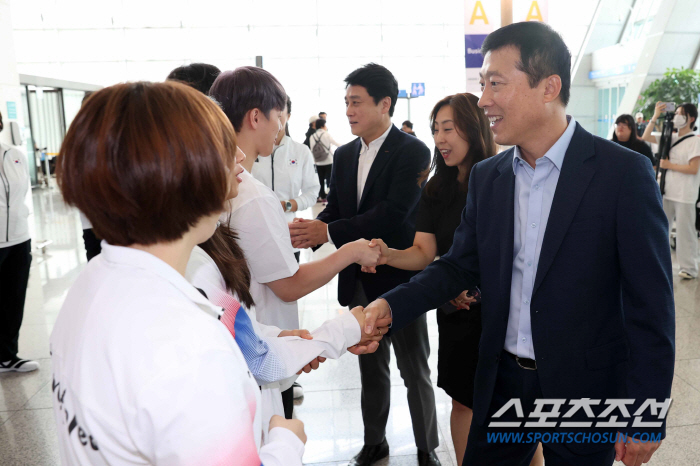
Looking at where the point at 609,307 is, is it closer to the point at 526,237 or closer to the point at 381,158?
the point at 526,237

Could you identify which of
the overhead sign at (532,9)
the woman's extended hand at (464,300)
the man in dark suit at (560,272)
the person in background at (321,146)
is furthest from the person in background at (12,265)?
the person in background at (321,146)

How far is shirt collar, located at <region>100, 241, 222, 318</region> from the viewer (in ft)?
2.73

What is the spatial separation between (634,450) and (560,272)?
0.53 metres

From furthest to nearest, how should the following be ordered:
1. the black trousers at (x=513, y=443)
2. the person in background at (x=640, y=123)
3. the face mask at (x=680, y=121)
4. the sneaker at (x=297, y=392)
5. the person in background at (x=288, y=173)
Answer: the person in background at (x=640, y=123)
the face mask at (x=680, y=121)
the person in background at (x=288, y=173)
the sneaker at (x=297, y=392)
the black trousers at (x=513, y=443)

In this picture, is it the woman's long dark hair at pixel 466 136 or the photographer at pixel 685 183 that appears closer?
the woman's long dark hair at pixel 466 136

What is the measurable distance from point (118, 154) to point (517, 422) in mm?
1465

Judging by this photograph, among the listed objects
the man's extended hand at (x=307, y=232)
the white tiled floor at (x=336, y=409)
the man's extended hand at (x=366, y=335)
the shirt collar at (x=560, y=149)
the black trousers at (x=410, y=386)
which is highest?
the shirt collar at (x=560, y=149)

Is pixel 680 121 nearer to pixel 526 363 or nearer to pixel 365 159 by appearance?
pixel 365 159

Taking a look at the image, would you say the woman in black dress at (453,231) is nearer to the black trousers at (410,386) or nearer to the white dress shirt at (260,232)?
the black trousers at (410,386)

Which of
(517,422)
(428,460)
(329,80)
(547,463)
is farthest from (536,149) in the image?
(329,80)

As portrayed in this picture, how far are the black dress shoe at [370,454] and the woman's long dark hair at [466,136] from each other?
1.36m

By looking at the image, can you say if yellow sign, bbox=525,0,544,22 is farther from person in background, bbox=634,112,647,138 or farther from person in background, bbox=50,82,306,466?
person in background, bbox=634,112,647,138

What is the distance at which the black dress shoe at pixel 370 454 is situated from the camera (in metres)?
2.79

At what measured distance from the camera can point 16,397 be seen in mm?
3627
